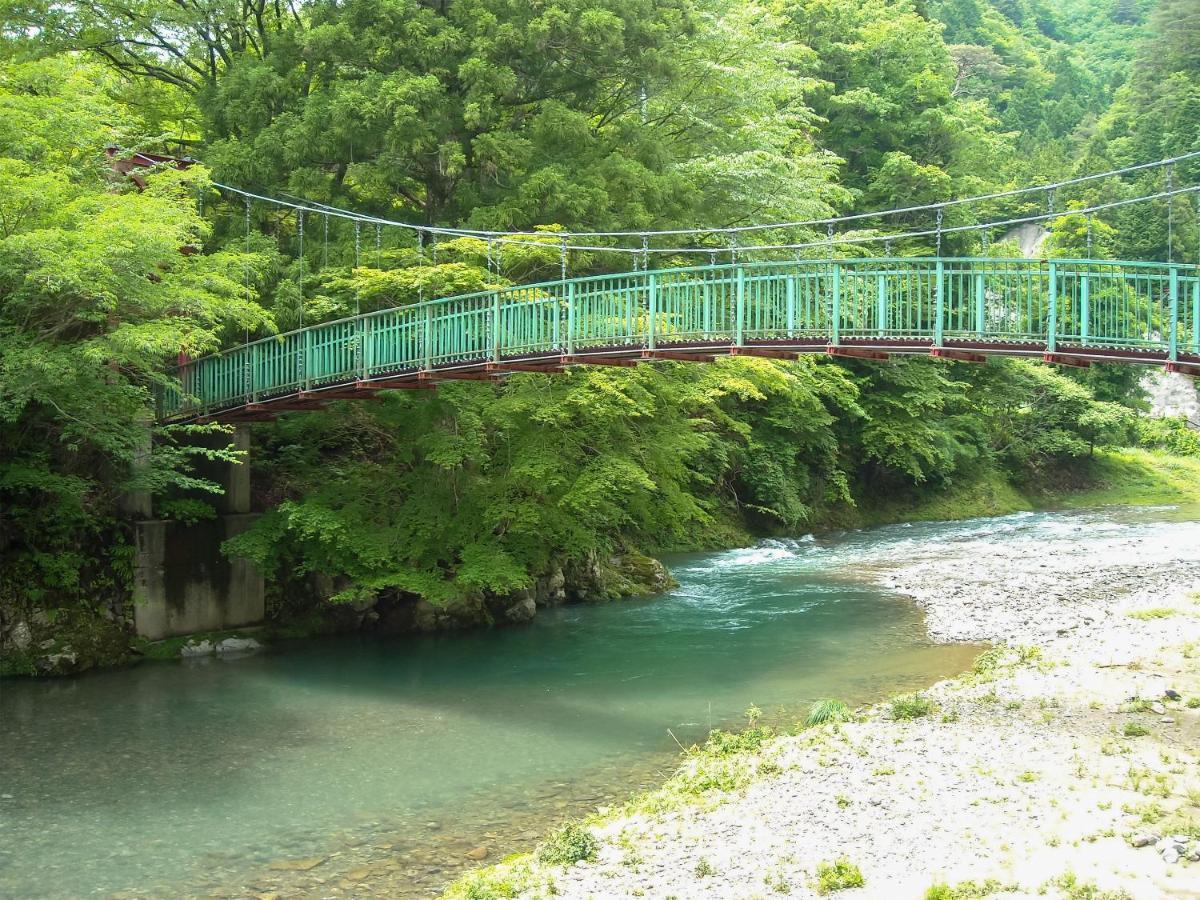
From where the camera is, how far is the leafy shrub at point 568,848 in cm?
678

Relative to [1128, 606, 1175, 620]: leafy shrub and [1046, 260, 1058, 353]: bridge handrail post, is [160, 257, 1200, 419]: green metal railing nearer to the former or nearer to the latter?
[1046, 260, 1058, 353]: bridge handrail post

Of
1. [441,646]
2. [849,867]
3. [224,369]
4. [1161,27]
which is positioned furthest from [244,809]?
[1161,27]

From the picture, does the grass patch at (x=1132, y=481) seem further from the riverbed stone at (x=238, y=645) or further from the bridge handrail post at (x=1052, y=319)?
the riverbed stone at (x=238, y=645)

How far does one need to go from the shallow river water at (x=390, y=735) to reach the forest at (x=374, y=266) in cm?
142

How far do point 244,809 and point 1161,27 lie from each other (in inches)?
1998

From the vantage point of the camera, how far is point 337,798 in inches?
339

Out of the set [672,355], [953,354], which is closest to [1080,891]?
[953,354]

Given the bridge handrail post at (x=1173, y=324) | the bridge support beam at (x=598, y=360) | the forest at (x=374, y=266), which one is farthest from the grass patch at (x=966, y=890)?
the bridge support beam at (x=598, y=360)

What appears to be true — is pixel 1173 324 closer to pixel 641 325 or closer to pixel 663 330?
pixel 663 330

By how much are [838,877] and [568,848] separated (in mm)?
1703

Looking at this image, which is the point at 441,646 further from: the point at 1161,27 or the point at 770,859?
the point at 1161,27

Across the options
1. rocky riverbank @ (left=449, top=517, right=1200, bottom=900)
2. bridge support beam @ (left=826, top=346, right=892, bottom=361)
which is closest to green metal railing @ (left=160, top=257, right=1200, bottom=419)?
bridge support beam @ (left=826, top=346, right=892, bottom=361)

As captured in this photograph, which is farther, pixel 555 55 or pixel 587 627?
pixel 555 55

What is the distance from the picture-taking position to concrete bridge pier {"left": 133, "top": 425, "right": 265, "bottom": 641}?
13992 mm
